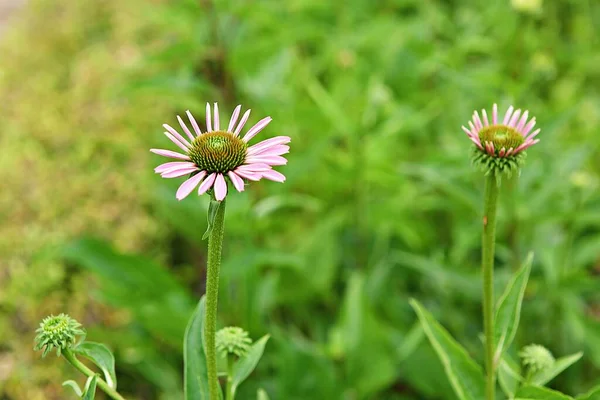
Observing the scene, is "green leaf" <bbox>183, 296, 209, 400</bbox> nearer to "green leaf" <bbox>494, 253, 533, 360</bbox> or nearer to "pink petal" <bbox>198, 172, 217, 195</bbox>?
"pink petal" <bbox>198, 172, 217, 195</bbox>

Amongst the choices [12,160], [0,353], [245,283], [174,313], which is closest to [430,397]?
[245,283]

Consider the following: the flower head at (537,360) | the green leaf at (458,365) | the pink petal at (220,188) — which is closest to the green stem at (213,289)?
the pink petal at (220,188)

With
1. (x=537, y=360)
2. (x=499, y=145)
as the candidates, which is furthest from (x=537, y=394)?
(x=499, y=145)

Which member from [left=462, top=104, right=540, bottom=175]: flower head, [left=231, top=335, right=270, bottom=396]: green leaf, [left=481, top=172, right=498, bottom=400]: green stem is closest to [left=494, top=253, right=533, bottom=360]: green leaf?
[left=481, top=172, right=498, bottom=400]: green stem

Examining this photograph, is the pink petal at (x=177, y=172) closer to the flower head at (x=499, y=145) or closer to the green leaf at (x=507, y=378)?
the flower head at (x=499, y=145)

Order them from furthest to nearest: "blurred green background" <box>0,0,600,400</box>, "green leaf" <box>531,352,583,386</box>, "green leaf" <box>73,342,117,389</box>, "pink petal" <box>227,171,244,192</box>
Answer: "blurred green background" <box>0,0,600,400</box>
"green leaf" <box>531,352,583,386</box>
"green leaf" <box>73,342,117,389</box>
"pink petal" <box>227,171,244,192</box>

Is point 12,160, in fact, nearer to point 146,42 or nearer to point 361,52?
point 146,42
